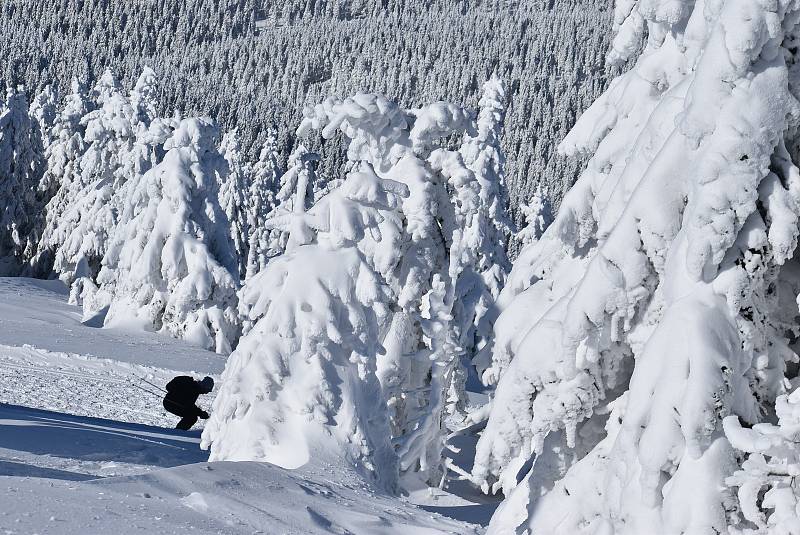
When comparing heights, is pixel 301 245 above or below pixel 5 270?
above

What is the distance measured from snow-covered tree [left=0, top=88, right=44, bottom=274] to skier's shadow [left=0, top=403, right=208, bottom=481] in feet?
137

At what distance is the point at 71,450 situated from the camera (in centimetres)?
1234

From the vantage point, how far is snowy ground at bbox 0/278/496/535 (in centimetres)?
721

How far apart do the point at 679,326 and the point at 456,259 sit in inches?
969

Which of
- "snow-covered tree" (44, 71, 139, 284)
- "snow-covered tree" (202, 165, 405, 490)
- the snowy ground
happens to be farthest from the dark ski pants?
"snow-covered tree" (44, 71, 139, 284)

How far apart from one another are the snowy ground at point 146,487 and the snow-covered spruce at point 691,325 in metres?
2.24

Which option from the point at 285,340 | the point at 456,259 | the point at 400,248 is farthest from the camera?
the point at 456,259

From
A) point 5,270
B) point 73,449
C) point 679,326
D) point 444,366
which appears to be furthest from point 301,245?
point 5,270

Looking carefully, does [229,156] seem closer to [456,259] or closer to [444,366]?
[456,259]

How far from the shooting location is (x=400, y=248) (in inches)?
674

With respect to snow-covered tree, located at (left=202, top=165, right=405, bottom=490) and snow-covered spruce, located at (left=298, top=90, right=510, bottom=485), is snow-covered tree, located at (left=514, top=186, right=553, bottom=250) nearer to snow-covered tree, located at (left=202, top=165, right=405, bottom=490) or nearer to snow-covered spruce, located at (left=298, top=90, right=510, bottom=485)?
snow-covered spruce, located at (left=298, top=90, right=510, bottom=485)

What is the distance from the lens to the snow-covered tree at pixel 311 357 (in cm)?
1331

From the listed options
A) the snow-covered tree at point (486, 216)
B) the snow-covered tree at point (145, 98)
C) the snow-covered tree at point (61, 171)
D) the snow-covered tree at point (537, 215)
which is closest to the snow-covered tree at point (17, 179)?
the snow-covered tree at point (61, 171)

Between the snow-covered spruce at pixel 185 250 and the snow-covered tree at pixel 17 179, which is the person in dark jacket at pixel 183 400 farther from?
the snow-covered tree at pixel 17 179
